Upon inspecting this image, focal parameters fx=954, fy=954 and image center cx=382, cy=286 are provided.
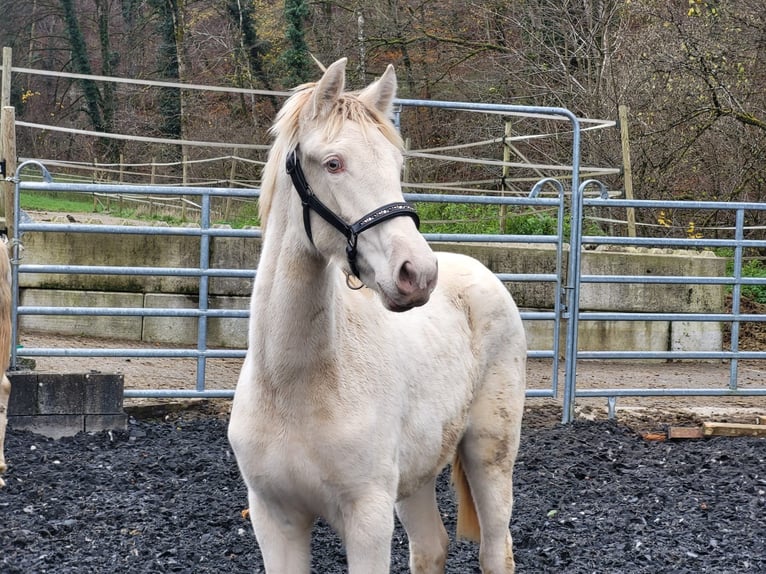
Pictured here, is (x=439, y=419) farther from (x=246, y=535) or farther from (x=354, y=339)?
(x=246, y=535)

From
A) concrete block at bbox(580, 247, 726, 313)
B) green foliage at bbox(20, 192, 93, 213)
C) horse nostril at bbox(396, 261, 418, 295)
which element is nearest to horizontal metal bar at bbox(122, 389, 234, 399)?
horse nostril at bbox(396, 261, 418, 295)

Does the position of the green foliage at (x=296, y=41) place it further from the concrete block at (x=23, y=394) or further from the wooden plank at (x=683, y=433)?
the wooden plank at (x=683, y=433)

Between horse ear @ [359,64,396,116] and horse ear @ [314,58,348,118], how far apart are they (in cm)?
14

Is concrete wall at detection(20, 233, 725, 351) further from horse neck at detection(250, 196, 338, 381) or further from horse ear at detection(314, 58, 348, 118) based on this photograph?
horse ear at detection(314, 58, 348, 118)

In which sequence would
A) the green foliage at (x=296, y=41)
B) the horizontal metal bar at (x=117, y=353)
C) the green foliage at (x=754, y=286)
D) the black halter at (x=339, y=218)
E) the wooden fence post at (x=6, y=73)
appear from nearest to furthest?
1. the black halter at (x=339, y=218)
2. the horizontal metal bar at (x=117, y=353)
3. the wooden fence post at (x=6, y=73)
4. the green foliage at (x=754, y=286)
5. the green foliage at (x=296, y=41)

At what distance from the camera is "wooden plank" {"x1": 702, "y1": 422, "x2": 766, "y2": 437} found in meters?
6.27

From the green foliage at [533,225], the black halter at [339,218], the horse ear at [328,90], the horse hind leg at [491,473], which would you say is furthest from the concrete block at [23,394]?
the green foliage at [533,225]

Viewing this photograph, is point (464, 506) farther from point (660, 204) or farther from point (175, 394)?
point (660, 204)

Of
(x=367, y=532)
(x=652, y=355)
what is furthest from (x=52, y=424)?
(x=652, y=355)

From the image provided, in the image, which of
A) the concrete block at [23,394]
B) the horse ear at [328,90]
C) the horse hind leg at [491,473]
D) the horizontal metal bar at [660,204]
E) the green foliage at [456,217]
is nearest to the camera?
the horse ear at [328,90]

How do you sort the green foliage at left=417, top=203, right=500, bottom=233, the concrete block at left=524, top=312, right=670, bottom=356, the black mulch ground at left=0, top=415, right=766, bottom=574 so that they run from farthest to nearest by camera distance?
the green foliage at left=417, top=203, right=500, bottom=233
the concrete block at left=524, top=312, right=670, bottom=356
the black mulch ground at left=0, top=415, right=766, bottom=574

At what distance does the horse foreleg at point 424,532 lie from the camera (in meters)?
3.56

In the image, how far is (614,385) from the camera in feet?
26.2

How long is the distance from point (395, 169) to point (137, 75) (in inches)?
947
